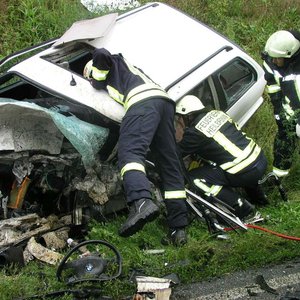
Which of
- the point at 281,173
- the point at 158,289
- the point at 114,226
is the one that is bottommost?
the point at 281,173

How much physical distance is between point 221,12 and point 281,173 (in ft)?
13.3

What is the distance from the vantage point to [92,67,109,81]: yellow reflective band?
15.1 feet

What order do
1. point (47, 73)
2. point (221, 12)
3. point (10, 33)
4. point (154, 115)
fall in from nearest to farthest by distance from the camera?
point (154, 115) → point (47, 73) → point (10, 33) → point (221, 12)

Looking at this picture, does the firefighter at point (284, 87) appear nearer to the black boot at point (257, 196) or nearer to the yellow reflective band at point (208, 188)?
A: the black boot at point (257, 196)

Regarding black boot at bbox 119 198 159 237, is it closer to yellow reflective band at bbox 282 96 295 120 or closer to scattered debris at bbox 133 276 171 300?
scattered debris at bbox 133 276 171 300

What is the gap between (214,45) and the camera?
221 inches

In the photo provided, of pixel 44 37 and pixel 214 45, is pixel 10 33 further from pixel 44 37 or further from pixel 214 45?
pixel 214 45

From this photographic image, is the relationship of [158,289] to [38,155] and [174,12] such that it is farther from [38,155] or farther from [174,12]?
[174,12]

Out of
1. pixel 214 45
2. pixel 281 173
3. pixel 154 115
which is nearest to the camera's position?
pixel 154 115

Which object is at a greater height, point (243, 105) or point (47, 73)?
point (47, 73)

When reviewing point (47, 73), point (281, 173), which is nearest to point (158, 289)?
point (47, 73)

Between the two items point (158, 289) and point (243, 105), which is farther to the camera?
point (243, 105)

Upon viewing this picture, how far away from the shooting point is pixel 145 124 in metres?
4.38

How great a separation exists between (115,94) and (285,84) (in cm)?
202
